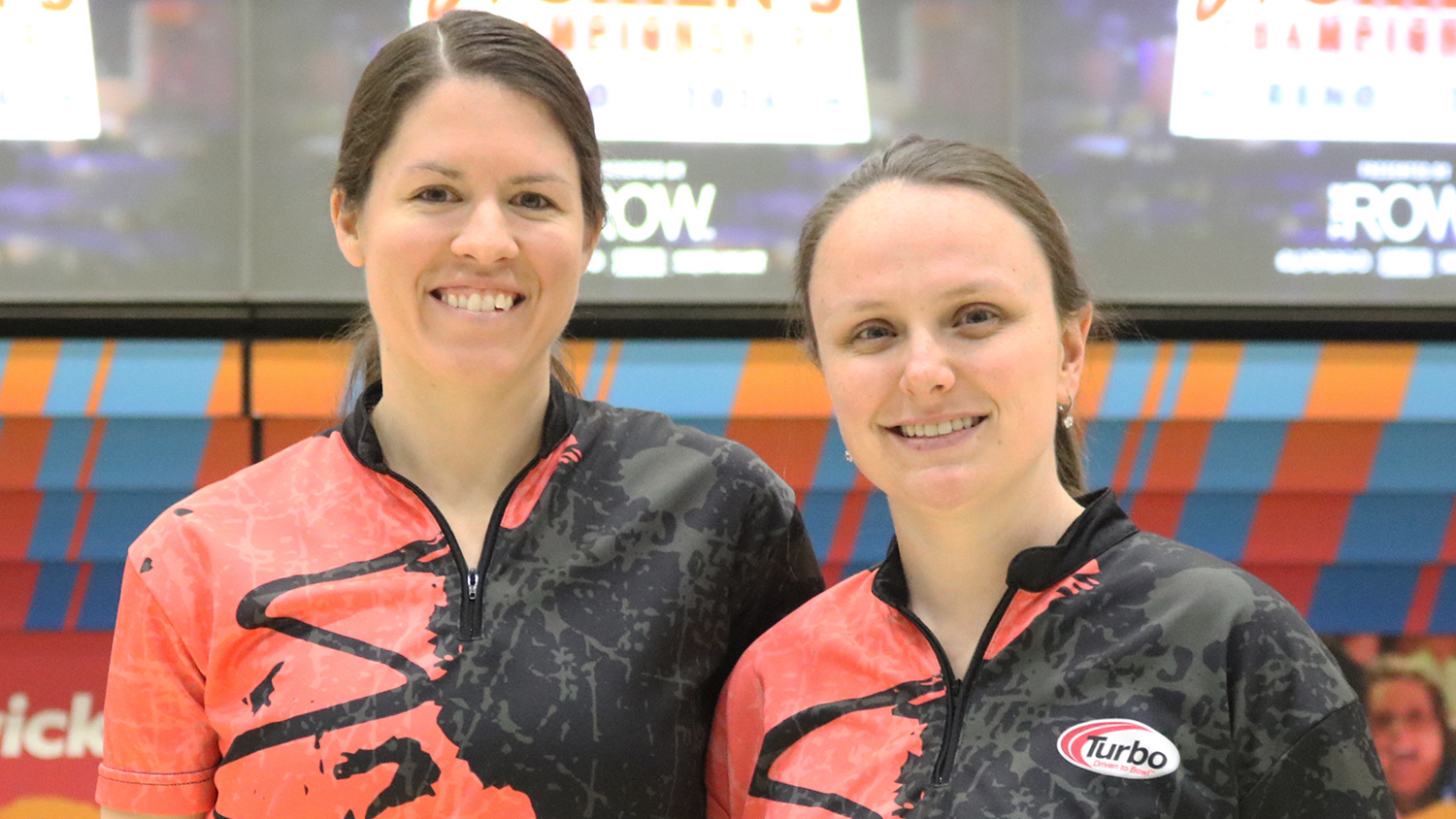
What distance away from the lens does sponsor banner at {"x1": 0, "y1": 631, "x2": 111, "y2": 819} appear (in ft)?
8.21

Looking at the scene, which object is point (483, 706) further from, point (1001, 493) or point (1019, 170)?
point (1019, 170)

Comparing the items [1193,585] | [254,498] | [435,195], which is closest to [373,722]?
[254,498]

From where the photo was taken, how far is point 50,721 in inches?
99.5

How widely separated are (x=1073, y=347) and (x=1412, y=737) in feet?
5.51

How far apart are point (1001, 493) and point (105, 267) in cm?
170

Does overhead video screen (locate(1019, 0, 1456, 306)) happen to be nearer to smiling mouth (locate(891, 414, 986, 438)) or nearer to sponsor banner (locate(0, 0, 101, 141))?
smiling mouth (locate(891, 414, 986, 438))

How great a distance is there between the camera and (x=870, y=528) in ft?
8.34

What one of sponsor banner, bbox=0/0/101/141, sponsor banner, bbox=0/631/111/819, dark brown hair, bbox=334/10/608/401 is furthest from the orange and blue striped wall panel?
dark brown hair, bbox=334/10/608/401

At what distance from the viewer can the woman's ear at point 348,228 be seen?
1.62 m

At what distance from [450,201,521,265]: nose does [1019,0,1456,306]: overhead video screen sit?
1.32 m

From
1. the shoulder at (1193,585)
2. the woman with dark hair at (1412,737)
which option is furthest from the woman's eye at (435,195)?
the woman with dark hair at (1412,737)

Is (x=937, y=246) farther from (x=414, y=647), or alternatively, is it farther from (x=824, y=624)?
(x=414, y=647)

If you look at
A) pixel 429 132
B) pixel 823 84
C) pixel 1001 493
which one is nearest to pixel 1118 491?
pixel 823 84

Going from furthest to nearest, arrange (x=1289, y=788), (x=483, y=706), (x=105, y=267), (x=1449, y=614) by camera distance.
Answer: (x=1449, y=614), (x=105, y=267), (x=483, y=706), (x=1289, y=788)
